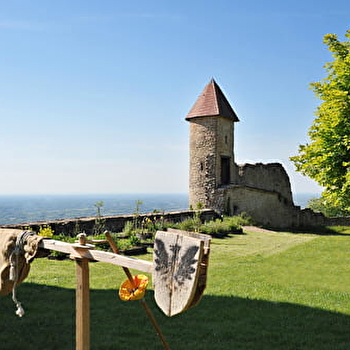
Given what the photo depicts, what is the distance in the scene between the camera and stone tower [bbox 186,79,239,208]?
2519 cm

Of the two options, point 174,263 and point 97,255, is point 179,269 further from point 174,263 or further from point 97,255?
point 97,255

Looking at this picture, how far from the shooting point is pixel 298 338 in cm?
600

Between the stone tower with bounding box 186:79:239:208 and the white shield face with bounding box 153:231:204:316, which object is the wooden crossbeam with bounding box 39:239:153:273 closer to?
the white shield face with bounding box 153:231:204:316

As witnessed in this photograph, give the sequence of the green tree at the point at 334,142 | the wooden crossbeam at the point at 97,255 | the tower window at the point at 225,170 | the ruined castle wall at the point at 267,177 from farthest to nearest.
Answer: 1. the ruined castle wall at the point at 267,177
2. the tower window at the point at 225,170
3. the green tree at the point at 334,142
4. the wooden crossbeam at the point at 97,255

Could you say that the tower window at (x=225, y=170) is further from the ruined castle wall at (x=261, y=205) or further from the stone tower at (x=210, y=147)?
the ruined castle wall at (x=261, y=205)

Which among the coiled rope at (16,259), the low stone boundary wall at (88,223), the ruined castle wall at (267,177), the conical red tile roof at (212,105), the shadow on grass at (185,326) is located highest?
the conical red tile roof at (212,105)

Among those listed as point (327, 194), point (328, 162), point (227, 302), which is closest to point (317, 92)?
point (328, 162)

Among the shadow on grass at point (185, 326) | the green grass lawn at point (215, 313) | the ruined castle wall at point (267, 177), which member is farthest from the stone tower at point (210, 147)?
the shadow on grass at point (185, 326)

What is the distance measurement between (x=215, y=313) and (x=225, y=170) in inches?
777

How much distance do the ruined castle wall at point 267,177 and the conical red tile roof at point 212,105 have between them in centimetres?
390

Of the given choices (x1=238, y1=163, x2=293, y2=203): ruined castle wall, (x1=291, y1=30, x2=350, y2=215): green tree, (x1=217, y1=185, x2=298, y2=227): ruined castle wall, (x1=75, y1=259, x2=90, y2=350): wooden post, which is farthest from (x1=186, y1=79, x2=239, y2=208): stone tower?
(x1=75, y1=259, x2=90, y2=350): wooden post

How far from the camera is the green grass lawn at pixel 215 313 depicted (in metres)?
5.89

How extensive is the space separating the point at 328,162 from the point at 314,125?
162 cm

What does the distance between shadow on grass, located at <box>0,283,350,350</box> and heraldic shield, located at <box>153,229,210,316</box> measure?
3017mm
